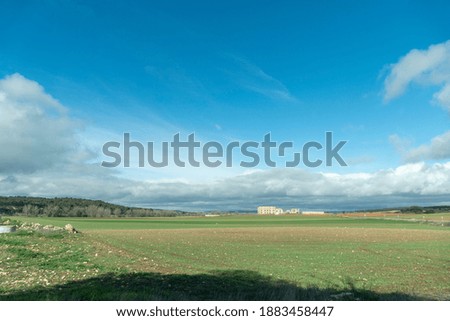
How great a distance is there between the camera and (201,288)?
2022 centimetres

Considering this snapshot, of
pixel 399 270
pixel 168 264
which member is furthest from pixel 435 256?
pixel 168 264

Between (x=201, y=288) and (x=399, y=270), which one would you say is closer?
(x=201, y=288)

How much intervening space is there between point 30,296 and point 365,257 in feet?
96.6

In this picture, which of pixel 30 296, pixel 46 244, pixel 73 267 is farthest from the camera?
pixel 46 244

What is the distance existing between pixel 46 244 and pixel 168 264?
46.5 ft

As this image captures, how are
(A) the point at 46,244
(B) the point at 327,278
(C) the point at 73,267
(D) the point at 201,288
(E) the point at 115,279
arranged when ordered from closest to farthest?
(D) the point at 201,288
(E) the point at 115,279
(B) the point at 327,278
(C) the point at 73,267
(A) the point at 46,244

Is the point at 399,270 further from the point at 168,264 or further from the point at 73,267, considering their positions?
the point at 73,267

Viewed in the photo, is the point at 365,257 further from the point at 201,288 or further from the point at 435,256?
the point at 201,288
